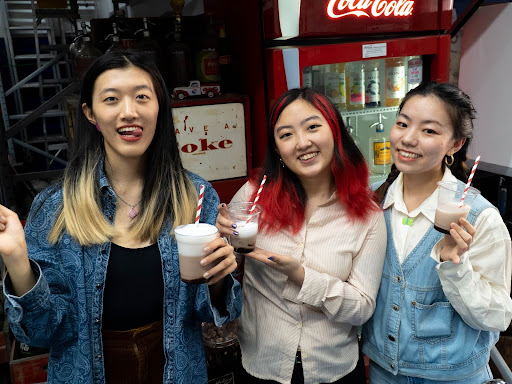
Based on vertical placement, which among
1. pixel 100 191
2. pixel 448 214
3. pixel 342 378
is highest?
pixel 100 191

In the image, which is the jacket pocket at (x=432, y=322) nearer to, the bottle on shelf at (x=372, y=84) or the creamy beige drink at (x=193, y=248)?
the creamy beige drink at (x=193, y=248)

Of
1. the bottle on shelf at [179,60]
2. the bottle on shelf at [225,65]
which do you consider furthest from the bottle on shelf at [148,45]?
the bottle on shelf at [225,65]

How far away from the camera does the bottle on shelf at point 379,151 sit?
3.49 metres

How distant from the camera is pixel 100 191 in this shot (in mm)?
1673

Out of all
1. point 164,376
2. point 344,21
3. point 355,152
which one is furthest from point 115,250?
point 344,21

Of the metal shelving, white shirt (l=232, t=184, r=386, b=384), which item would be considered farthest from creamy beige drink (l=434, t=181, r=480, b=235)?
the metal shelving

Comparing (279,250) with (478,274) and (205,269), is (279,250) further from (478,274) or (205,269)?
(478,274)

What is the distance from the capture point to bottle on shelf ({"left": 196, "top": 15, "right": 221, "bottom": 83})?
312 cm

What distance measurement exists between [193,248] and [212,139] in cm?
164

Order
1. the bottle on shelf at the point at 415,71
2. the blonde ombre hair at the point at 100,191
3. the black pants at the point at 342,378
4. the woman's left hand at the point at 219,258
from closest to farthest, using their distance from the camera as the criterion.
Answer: the woman's left hand at the point at 219,258
the blonde ombre hair at the point at 100,191
the black pants at the point at 342,378
the bottle on shelf at the point at 415,71

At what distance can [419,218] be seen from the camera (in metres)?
1.80

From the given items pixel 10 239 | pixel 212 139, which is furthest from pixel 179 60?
pixel 10 239

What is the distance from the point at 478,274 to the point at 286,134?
0.84 m

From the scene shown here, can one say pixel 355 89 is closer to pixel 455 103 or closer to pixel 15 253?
pixel 455 103
